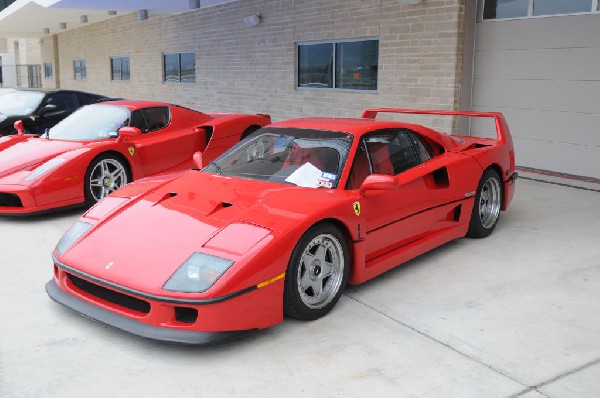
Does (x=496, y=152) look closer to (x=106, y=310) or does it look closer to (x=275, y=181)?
(x=275, y=181)

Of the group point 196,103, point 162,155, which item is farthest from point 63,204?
point 196,103

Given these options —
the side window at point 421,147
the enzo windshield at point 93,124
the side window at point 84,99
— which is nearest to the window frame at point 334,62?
the side window at point 84,99

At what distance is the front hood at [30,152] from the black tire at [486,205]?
417 cm

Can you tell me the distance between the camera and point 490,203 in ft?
18.3

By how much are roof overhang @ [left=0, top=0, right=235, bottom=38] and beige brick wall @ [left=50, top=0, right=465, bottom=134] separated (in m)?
0.67

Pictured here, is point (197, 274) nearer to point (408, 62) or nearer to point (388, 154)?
point (388, 154)

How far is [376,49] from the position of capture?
10.6 m

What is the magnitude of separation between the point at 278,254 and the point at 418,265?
5.80ft

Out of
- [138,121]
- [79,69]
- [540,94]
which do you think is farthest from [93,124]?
[79,69]

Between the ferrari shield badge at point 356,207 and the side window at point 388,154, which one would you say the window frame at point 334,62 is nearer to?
the side window at point 388,154

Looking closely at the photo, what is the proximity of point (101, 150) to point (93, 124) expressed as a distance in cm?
77

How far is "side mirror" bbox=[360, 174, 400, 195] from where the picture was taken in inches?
152

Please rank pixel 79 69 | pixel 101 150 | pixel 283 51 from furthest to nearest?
pixel 79 69 → pixel 283 51 → pixel 101 150

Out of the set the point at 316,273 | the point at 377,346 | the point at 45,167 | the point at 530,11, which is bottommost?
the point at 377,346
